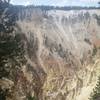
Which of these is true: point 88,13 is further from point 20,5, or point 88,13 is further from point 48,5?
point 20,5

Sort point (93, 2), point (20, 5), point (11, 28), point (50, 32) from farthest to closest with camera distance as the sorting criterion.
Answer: point (93, 2), point (50, 32), point (20, 5), point (11, 28)

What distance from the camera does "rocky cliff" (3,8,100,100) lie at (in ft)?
55.2

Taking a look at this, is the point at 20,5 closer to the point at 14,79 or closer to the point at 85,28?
the point at 14,79

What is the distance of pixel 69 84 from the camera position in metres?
18.2

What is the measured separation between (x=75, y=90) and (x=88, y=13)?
11.8 ft

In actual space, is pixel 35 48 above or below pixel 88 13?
below

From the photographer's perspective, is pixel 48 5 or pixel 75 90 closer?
pixel 48 5

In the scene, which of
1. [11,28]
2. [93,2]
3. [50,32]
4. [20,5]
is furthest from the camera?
[93,2]

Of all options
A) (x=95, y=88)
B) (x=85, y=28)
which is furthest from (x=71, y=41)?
(x=95, y=88)

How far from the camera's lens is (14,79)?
15.9 m

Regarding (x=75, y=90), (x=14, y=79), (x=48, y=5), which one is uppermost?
(x=48, y=5)

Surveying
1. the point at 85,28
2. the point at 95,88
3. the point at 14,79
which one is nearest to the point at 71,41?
the point at 85,28

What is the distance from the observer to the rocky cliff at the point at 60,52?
16.8 meters

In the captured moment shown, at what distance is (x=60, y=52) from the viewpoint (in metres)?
18.0
